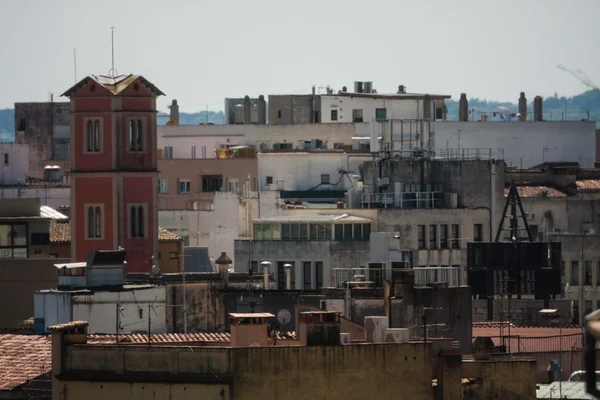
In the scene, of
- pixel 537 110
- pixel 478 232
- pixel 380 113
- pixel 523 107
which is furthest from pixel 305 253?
pixel 523 107

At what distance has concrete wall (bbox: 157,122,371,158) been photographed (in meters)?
134

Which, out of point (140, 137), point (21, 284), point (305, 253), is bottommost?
point (21, 284)

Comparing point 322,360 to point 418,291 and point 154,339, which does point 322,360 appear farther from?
point 418,291

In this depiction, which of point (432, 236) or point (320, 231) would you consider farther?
point (432, 236)

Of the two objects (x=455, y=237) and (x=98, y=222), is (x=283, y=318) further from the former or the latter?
(x=455, y=237)

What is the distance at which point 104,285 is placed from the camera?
65.8 metres

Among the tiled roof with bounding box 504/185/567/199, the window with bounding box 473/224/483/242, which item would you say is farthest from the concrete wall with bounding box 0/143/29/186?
the window with bounding box 473/224/483/242

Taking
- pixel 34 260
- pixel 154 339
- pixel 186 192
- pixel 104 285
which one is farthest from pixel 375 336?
pixel 186 192

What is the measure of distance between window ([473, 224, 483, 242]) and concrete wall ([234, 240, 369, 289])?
8852 millimetres

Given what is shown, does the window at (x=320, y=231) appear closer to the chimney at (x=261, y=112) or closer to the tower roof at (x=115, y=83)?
the tower roof at (x=115, y=83)

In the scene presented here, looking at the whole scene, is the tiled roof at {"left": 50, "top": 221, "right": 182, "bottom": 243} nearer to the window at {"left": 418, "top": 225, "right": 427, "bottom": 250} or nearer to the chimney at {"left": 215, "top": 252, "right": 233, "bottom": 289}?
the window at {"left": 418, "top": 225, "right": 427, "bottom": 250}

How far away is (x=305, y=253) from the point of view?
82.4 meters

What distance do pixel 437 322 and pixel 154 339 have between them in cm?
1010

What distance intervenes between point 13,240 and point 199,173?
49.1m
